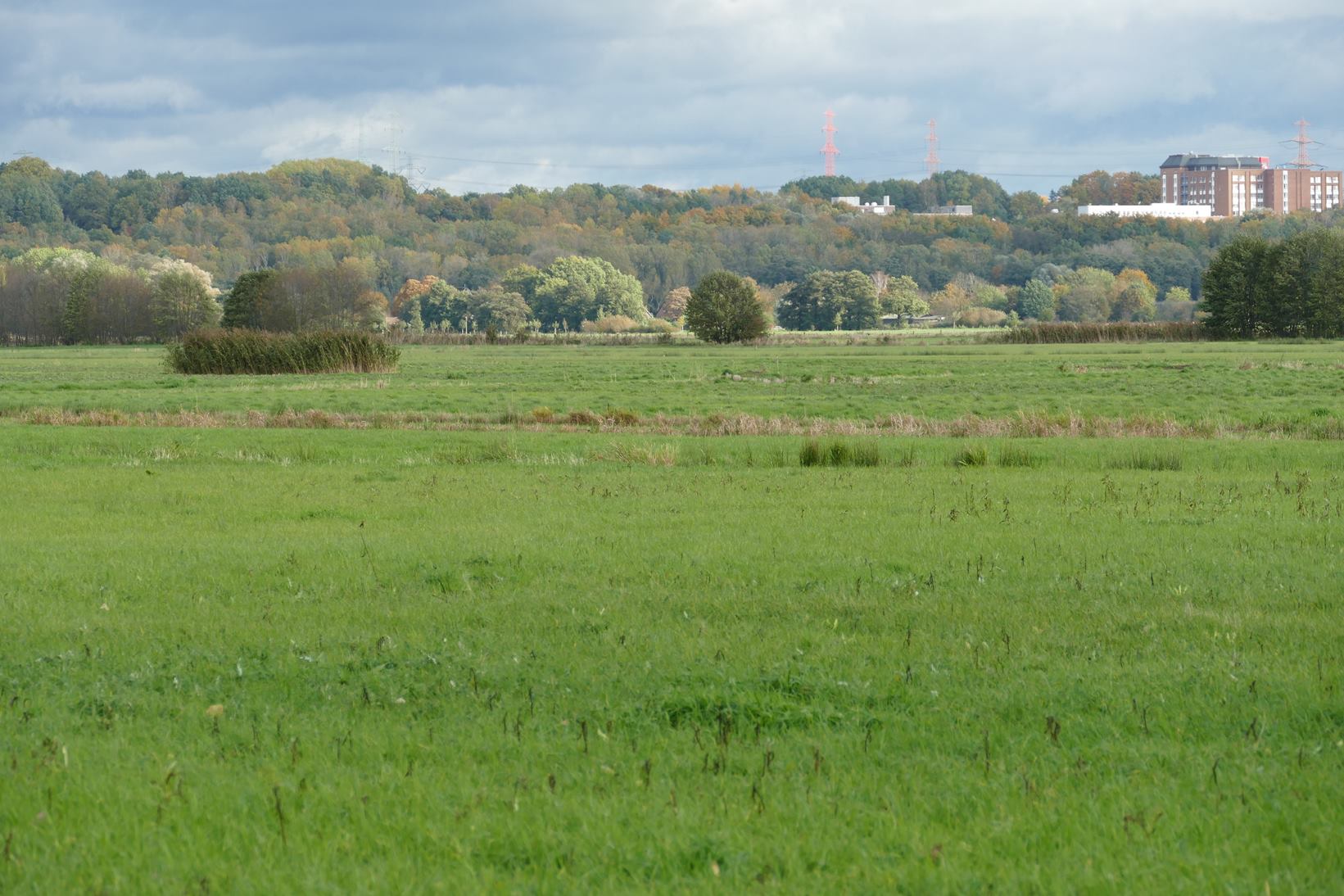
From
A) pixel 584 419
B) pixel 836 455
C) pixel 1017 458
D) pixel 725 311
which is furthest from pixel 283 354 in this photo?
pixel 725 311

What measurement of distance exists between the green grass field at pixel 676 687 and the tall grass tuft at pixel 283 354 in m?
54.7

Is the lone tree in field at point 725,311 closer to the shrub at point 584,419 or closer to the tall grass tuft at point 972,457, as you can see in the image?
the shrub at point 584,419

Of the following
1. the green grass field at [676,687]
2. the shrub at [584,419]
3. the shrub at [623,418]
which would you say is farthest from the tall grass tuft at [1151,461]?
the shrub at [584,419]

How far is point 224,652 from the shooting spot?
9.92 metres

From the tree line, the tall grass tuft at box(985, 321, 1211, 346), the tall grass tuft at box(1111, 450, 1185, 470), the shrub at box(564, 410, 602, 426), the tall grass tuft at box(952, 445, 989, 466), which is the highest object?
the tree line

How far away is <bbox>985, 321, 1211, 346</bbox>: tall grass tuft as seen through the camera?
386 feet

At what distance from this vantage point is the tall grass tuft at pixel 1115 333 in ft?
386

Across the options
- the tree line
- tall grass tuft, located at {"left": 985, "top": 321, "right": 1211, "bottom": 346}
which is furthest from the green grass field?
the tree line

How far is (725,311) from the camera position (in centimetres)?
13075

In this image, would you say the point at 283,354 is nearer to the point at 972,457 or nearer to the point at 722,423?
the point at 722,423

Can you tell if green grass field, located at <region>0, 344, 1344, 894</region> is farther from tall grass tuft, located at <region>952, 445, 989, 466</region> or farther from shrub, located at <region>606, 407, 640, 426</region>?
shrub, located at <region>606, 407, 640, 426</region>

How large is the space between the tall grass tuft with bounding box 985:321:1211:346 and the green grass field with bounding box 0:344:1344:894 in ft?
330

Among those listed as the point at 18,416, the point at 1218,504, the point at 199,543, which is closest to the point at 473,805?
the point at 199,543

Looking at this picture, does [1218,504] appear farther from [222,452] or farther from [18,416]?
[18,416]
